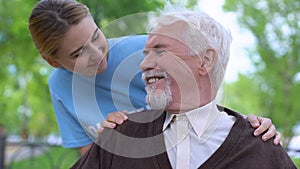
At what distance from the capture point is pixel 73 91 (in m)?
2.16

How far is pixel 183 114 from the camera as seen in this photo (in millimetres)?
1794

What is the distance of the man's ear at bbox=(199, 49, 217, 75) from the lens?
176 centimetres

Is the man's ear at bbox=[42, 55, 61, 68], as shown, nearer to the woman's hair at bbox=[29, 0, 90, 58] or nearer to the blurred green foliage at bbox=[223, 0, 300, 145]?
the woman's hair at bbox=[29, 0, 90, 58]

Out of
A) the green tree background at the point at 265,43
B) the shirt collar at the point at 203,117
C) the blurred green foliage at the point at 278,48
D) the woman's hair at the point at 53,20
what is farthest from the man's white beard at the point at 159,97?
the blurred green foliage at the point at 278,48

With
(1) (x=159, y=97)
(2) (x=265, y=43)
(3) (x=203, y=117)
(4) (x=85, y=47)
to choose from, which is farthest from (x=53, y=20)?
(2) (x=265, y=43)

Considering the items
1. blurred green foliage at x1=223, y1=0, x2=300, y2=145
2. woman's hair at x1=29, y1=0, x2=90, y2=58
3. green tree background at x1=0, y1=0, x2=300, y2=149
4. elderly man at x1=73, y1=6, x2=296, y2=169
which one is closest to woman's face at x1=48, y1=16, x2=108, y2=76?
woman's hair at x1=29, y1=0, x2=90, y2=58

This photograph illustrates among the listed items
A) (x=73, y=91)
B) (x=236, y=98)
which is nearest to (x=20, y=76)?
(x=236, y=98)

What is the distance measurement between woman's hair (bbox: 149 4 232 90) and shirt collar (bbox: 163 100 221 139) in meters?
0.10

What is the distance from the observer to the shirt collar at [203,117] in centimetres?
178

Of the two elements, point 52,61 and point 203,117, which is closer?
point 203,117

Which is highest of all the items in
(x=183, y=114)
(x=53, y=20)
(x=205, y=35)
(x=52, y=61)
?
(x=205, y=35)

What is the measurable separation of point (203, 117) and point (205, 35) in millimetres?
308

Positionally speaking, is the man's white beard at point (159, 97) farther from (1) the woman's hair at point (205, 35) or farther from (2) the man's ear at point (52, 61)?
(2) the man's ear at point (52, 61)

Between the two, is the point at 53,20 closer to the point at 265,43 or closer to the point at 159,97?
the point at 159,97
